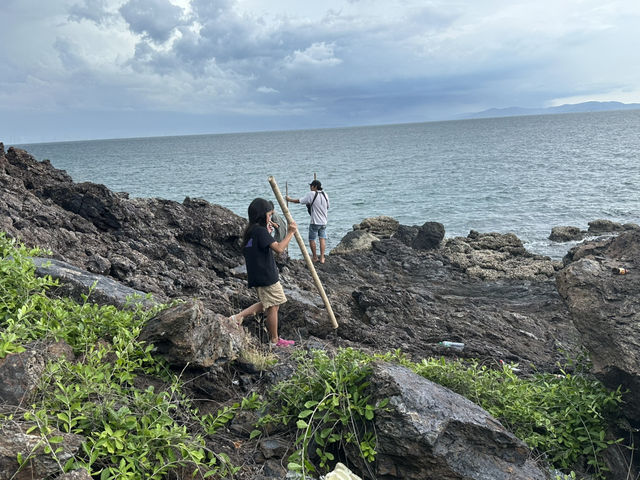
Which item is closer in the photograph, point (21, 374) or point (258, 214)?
point (21, 374)

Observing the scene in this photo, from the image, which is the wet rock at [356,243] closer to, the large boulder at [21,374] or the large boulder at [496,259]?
the large boulder at [496,259]

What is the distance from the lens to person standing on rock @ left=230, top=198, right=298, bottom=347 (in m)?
7.20

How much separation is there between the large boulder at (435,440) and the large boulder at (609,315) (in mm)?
1852

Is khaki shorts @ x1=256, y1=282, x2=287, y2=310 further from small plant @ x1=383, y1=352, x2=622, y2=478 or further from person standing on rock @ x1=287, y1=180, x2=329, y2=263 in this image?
person standing on rock @ x1=287, y1=180, x2=329, y2=263

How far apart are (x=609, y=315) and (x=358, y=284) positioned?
28.0 ft

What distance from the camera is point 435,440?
166 inches

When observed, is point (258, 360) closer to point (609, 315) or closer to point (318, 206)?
point (609, 315)

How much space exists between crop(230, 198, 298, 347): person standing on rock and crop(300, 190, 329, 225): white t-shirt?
733cm

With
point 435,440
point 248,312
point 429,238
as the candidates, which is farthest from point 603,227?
point 435,440

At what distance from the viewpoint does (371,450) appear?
422 centimetres

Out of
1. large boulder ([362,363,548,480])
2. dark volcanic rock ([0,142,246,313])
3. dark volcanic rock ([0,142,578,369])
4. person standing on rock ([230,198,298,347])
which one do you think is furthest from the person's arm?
large boulder ([362,363,548,480])

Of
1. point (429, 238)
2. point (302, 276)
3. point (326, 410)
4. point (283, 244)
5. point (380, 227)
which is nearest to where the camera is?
point (326, 410)

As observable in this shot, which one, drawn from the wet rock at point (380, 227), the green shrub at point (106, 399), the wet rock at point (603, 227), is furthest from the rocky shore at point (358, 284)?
the wet rock at point (603, 227)

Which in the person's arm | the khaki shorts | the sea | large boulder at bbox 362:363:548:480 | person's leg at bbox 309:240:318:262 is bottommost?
the sea
